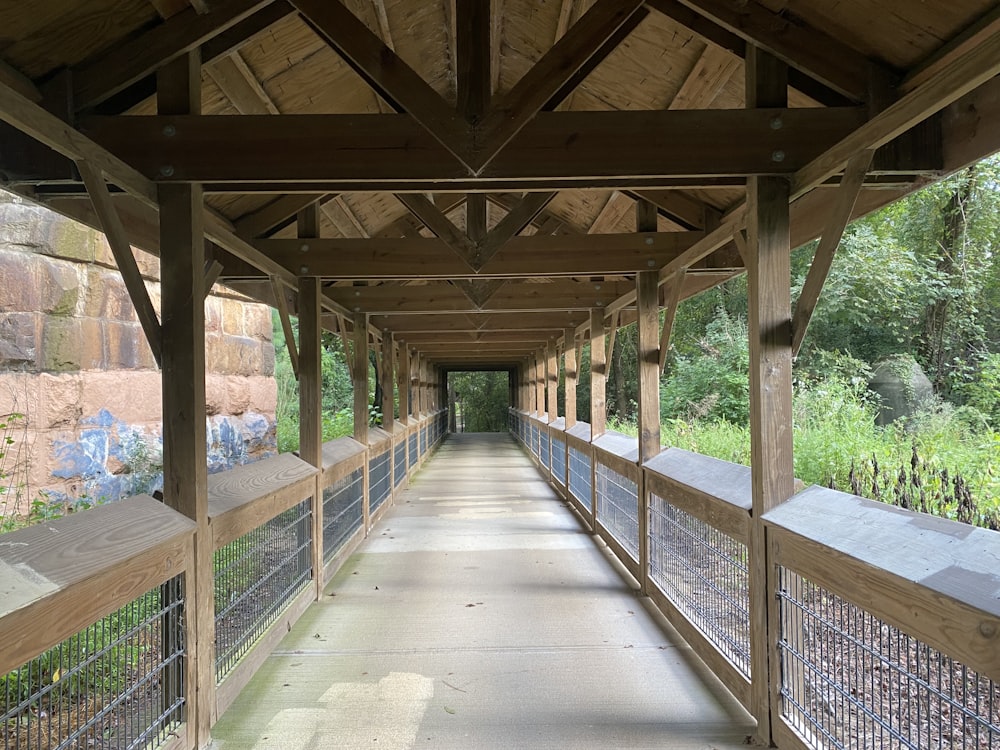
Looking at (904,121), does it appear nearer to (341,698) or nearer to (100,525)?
(100,525)

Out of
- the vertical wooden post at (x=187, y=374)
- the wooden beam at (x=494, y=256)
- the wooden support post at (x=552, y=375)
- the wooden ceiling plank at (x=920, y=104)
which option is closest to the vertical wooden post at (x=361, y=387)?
the wooden beam at (x=494, y=256)

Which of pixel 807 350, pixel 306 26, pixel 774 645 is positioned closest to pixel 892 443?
pixel 774 645

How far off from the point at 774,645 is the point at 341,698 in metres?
2.12

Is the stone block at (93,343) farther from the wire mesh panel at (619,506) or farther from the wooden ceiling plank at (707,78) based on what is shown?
the wooden ceiling plank at (707,78)

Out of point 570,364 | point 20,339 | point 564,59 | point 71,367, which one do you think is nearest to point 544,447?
point 570,364

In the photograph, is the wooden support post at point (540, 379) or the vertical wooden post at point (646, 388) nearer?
the vertical wooden post at point (646, 388)

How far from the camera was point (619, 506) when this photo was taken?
616cm

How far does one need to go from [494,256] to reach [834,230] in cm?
308

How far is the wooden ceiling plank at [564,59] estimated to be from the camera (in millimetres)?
2697

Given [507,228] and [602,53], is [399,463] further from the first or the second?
[602,53]

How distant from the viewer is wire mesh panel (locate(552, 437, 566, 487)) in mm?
10080

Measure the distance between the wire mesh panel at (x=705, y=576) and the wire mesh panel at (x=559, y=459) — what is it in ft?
16.9

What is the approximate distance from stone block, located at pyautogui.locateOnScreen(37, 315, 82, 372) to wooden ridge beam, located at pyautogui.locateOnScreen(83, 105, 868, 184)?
159 inches

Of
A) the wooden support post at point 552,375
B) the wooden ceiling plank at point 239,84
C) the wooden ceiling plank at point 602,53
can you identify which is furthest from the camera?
the wooden support post at point 552,375
